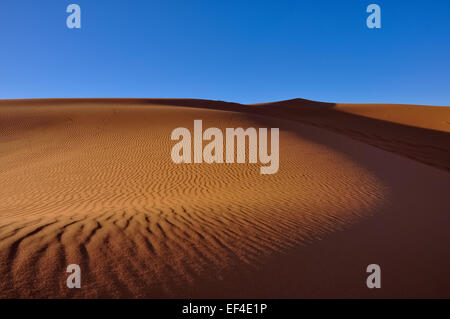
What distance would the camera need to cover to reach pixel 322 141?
605 inches

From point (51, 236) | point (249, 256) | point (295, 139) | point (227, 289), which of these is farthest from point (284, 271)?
point (295, 139)

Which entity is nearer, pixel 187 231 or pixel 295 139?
pixel 187 231

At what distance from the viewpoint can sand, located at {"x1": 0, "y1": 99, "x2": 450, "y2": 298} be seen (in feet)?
10.3

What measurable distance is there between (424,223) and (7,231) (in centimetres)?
728

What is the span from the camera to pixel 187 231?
4.51m

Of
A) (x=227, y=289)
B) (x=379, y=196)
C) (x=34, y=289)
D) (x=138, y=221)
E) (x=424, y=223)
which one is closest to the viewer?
(x=34, y=289)

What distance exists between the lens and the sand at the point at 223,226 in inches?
123

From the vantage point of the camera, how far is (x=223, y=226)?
15.9ft

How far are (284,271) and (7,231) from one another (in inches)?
151
